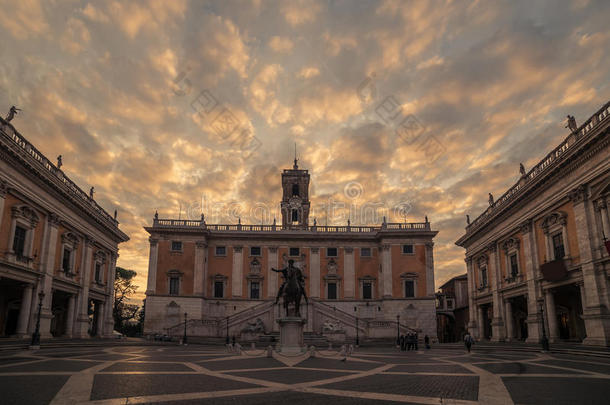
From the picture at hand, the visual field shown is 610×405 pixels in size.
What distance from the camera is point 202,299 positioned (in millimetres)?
48469

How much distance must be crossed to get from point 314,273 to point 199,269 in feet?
44.7

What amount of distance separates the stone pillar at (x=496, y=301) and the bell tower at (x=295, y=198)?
25595 millimetres

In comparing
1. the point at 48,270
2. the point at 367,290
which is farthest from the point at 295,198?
the point at 48,270

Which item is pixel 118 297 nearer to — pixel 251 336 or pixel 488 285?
pixel 251 336

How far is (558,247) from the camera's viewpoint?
29203 millimetres

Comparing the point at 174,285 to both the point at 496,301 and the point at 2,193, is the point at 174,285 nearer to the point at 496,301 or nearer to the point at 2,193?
the point at 2,193

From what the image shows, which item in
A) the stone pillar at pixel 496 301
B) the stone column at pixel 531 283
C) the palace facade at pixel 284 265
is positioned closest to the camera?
the stone column at pixel 531 283

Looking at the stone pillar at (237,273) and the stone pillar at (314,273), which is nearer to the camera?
the stone pillar at (237,273)

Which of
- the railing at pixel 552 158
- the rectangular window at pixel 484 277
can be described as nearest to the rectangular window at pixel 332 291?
the rectangular window at pixel 484 277

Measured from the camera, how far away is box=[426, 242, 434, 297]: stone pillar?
5034cm

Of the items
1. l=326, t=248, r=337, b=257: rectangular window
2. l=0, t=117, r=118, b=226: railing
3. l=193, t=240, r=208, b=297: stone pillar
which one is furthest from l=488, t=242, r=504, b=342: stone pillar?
l=0, t=117, r=118, b=226: railing

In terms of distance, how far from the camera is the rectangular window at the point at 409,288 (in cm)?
5041

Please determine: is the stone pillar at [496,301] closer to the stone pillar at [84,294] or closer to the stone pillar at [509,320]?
the stone pillar at [509,320]

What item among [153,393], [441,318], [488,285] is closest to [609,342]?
[488,285]
